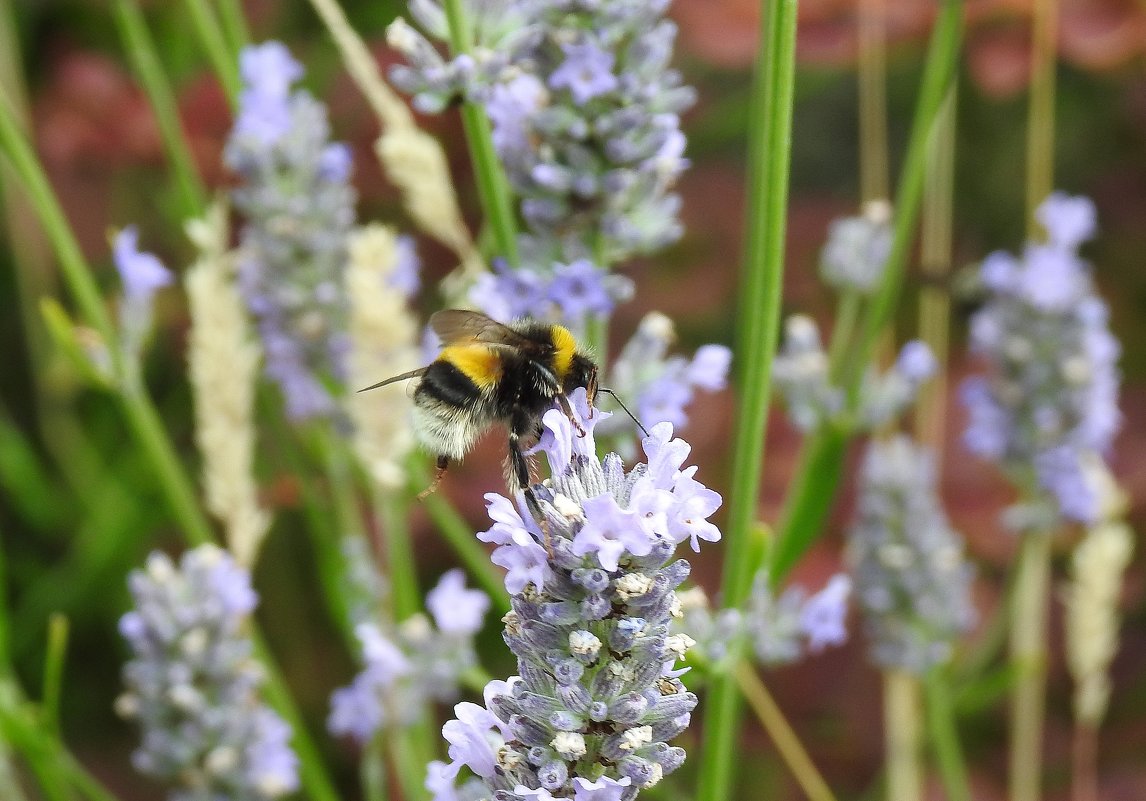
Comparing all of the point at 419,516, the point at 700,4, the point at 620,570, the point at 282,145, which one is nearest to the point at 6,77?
the point at 282,145

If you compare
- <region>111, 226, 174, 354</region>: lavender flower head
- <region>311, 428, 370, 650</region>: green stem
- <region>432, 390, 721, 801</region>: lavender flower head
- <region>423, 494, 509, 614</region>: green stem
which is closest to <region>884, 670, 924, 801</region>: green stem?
<region>423, 494, 509, 614</region>: green stem

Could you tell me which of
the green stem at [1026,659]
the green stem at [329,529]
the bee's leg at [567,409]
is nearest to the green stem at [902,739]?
the green stem at [1026,659]

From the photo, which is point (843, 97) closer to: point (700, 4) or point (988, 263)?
point (700, 4)

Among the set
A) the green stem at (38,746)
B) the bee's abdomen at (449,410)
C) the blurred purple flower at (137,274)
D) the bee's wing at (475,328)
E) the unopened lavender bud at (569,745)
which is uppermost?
the blurred purple flower at (137,274)

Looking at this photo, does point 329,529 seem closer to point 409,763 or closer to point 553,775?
point 409,763

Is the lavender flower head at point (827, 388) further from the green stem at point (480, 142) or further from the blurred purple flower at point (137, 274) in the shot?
the blurred purple flower at point (137, 274)

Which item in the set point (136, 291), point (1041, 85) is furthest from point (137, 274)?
point (1041, 85)
